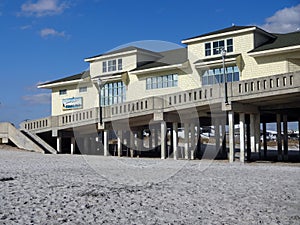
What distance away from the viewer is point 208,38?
3700 centimetres

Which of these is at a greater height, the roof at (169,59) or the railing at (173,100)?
the roof at (169,59)

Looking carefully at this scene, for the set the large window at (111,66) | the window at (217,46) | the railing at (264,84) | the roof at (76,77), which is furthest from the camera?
the roof at (76,77)

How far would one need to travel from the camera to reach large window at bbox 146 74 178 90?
3886cm

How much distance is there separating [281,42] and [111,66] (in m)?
17.7

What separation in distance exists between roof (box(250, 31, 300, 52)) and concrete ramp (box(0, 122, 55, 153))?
18.9m

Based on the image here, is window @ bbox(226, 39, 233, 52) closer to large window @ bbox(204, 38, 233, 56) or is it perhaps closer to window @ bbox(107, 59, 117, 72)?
large window @ bbox(204, 38, 233, 56)

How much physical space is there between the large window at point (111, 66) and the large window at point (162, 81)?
468 cm

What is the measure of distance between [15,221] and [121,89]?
35.2 meters

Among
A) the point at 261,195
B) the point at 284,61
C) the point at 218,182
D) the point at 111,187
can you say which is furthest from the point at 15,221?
the point at 284,61

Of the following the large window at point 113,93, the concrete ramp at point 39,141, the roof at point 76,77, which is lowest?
the concrete ramp at point 39,141

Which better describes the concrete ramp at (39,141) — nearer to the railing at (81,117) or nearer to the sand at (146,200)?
the railing at (81,117)

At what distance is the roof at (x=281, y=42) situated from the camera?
107 ft

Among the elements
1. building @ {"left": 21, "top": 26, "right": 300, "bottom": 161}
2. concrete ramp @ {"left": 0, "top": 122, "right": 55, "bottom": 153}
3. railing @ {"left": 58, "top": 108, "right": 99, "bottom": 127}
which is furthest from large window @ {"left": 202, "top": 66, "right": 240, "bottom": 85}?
concrete ramp @ {"left": 0, "top": 122, "right": 55, "bottom": 153}

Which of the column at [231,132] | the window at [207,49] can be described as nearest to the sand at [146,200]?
the column at [231,132]
